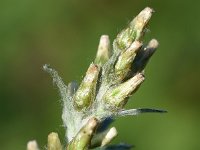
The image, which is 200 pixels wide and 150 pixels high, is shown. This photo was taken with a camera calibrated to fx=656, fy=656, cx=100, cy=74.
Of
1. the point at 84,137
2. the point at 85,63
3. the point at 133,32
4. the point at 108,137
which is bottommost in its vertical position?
the point at 84,137

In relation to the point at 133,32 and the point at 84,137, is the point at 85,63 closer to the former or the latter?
the point at 133,32

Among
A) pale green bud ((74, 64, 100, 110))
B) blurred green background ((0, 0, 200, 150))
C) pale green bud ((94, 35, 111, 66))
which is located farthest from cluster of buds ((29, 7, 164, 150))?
blurred green background ((0, 0, 200, 150))

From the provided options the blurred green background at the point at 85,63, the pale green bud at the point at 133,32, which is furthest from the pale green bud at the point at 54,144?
the blurred green background at the point at 85,63

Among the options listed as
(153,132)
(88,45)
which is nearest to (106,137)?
(153,132)

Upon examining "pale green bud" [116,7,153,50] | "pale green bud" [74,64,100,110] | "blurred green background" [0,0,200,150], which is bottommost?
"pale green bud" [74,64,100,110]

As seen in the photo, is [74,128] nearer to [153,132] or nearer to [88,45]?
[153,132]

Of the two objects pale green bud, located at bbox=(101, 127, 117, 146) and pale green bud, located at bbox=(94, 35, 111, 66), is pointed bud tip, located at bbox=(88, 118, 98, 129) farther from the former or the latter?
pale green bud, located at bbox=(94, 35, 111, 66)

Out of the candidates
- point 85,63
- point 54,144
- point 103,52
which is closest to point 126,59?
point 103,52
